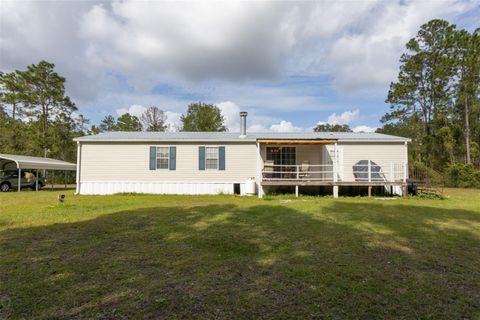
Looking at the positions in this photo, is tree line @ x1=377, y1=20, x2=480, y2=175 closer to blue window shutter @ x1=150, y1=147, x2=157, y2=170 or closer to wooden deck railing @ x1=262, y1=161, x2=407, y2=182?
wooden deck railing @ x1=262, y1=161, x2=407, y2=182

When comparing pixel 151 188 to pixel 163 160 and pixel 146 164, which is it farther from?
pixel 163 160

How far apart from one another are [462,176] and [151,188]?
21.9m

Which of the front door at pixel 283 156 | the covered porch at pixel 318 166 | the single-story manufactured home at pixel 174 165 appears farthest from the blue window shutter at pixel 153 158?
the front door at pixel 283 156

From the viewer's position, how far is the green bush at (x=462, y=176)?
21094 mm

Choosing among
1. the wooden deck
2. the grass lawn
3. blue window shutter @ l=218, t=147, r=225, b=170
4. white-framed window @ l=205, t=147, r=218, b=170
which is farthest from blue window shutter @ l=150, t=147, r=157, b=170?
the grass lawn

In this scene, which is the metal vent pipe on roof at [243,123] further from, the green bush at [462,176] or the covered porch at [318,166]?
the green bush at [462,176]

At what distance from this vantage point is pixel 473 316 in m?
2.76

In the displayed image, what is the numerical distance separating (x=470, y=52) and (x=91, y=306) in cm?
3101

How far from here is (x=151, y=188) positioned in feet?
47.0

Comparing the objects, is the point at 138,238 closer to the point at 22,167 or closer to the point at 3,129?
the point at 22,167

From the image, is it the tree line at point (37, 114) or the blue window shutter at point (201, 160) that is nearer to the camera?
the blue window shutter at point (201, 160)

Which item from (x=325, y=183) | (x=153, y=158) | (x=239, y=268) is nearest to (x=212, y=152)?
(x=153, y=158)

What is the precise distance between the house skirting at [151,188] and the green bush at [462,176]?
17.5 metres

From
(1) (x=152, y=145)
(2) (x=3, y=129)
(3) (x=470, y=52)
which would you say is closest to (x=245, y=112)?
(1) (x=152, y=145)
